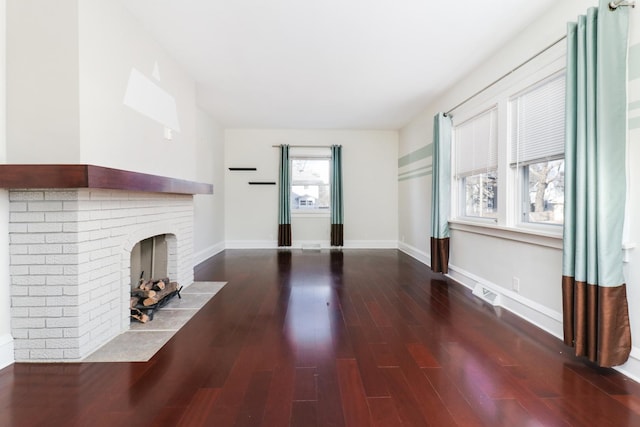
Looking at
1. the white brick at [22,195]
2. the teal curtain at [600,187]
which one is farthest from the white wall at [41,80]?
the teal curtain at [600,187]

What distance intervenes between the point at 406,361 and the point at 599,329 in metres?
1.15

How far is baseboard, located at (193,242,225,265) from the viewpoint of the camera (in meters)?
4.95

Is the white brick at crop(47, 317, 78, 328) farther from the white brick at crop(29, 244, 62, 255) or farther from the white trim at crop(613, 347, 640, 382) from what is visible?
the white trim at crop(613, 347, 640, 382)

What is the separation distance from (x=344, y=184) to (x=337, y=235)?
113 centimetres

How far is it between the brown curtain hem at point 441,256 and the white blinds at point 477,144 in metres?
0.90

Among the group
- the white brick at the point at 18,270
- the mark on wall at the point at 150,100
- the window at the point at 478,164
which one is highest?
the mark on wall at the point at 150,100

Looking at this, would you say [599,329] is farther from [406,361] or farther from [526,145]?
[526,145]

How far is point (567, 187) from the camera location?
2.00 m

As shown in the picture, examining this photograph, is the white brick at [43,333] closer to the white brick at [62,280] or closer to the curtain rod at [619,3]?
the white brick at [62,280]

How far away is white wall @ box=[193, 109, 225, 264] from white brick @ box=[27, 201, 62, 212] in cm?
296

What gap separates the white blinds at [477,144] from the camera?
10.6 ft

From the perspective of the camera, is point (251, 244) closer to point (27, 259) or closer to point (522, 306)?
point (27, 259)

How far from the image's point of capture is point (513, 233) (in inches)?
111

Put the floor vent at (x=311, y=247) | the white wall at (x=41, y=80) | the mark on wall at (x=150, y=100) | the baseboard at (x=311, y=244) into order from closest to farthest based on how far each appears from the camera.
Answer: the white wall at (x=41, y=80) < the mark on wall at (x=150, y=100) < the floor vent at (x=311, y=247) < the baseboard at (x=311, y=244)
